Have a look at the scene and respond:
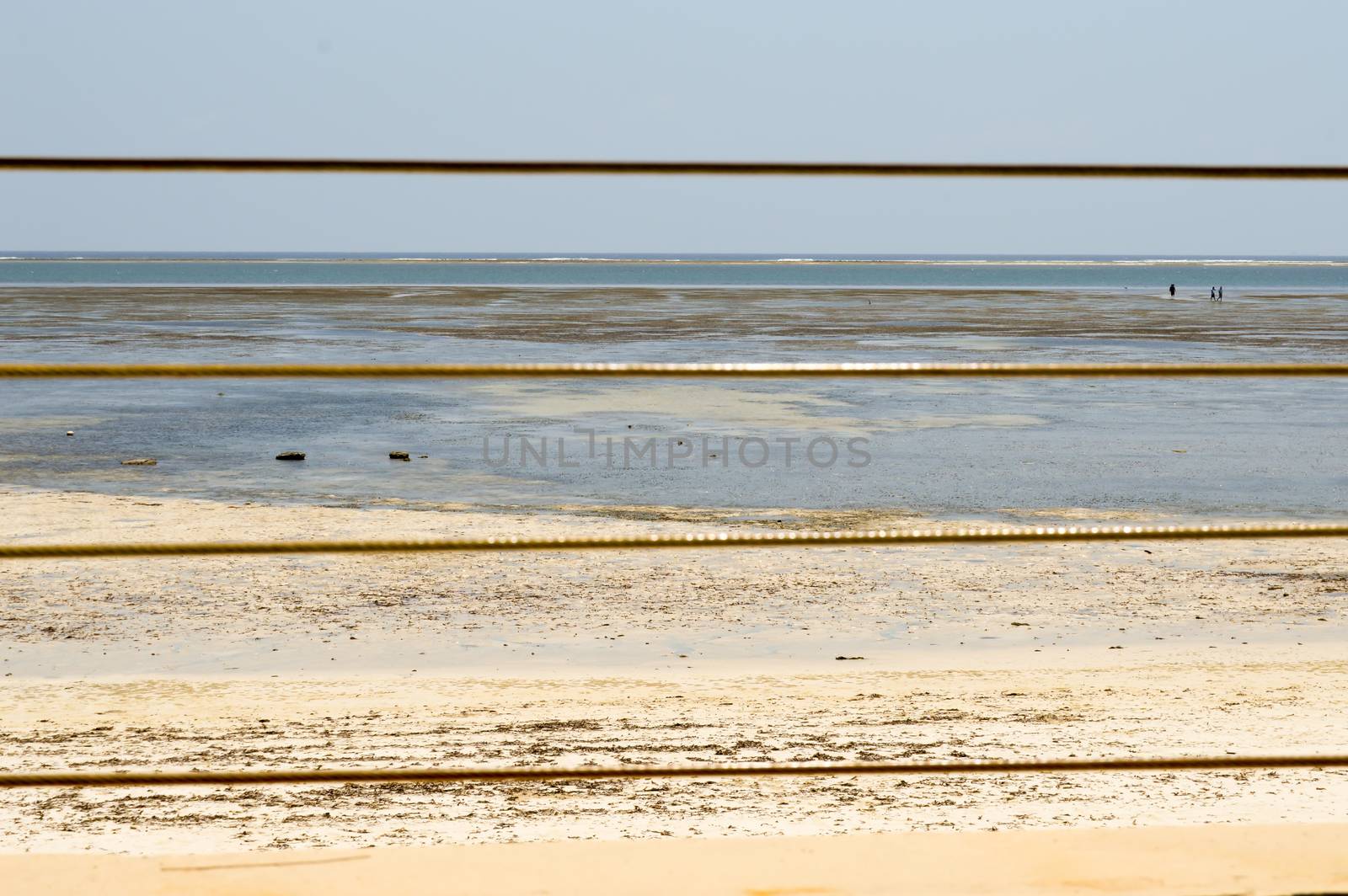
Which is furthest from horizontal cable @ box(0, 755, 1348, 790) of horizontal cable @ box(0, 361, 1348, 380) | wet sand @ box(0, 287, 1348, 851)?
wet sand @ box(0, 287, 1348, 851)

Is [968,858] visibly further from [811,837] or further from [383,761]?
[383,761]

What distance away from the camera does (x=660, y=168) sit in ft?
5.80

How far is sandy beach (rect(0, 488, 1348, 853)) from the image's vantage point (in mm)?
3768

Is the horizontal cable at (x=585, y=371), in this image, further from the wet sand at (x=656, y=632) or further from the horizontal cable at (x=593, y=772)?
the wet sand at (x=656, y=632)

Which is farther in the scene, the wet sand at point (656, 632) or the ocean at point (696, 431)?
the ocean at point (696, 431)

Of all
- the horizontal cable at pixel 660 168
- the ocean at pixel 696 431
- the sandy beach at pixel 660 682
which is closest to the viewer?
the horizontal cable at pixel 660 168

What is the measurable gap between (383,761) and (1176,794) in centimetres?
236

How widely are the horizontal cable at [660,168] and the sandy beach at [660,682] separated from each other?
2.18m

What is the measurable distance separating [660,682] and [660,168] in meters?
3.94

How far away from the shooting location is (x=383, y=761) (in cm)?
431

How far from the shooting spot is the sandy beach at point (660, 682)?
3768 mm

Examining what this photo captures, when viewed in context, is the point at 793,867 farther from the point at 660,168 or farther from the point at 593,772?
the point at 660,168

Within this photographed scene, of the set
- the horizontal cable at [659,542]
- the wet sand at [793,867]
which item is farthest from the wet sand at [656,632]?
the horizontal cable at [659,542]

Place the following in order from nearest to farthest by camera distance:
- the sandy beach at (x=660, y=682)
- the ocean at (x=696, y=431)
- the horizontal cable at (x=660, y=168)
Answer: the horizontal cable at (x=660, y=168) → the sandy beach at (x=660, y=682) → the ocean at (x=696, y=431)
